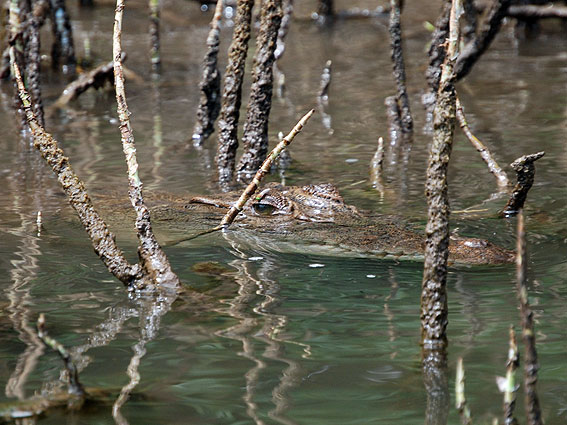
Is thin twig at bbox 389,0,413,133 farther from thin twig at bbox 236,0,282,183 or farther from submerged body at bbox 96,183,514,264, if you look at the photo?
submerged body at bbox 96,183,514,264

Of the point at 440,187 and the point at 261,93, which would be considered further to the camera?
the point at 261,93

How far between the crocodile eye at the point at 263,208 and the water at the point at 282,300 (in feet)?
1.07

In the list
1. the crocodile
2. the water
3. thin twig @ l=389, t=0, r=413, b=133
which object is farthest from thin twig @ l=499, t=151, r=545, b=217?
thin twig @ l=389, t=0, r=413, b=133

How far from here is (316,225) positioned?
5.42 m

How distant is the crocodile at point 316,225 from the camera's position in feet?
16.2

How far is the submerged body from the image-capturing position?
4.95m

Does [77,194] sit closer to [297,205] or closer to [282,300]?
[282,300]

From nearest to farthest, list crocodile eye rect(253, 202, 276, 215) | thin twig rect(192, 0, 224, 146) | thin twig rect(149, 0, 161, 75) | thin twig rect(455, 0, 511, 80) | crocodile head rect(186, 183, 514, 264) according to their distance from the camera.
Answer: crocodile head rect(186, 183, 514, 264) < crocodile eye rect(253, 202, 276, 215) < thin twig rect(192, 0, 224, 146) < thin twig rect(455, 0, 511, 80) < thin twig rect(149, 0, 161, 75)

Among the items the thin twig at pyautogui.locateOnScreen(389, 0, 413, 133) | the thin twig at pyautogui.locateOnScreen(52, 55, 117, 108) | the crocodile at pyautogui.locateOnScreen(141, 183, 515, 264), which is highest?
the thin twig at pyautogui.locateOnScreen(389, 0, 413, 133)

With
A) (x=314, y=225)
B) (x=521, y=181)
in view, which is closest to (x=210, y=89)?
(x=314, y=225)

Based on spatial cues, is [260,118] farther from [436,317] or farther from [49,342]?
[49,342]

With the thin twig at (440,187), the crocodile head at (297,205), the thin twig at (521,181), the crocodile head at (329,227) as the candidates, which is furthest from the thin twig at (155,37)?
the thin twig at (440,187)

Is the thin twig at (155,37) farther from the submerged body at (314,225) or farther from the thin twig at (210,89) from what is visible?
the submerged body at (314,225)

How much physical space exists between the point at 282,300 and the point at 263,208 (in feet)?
3.94
